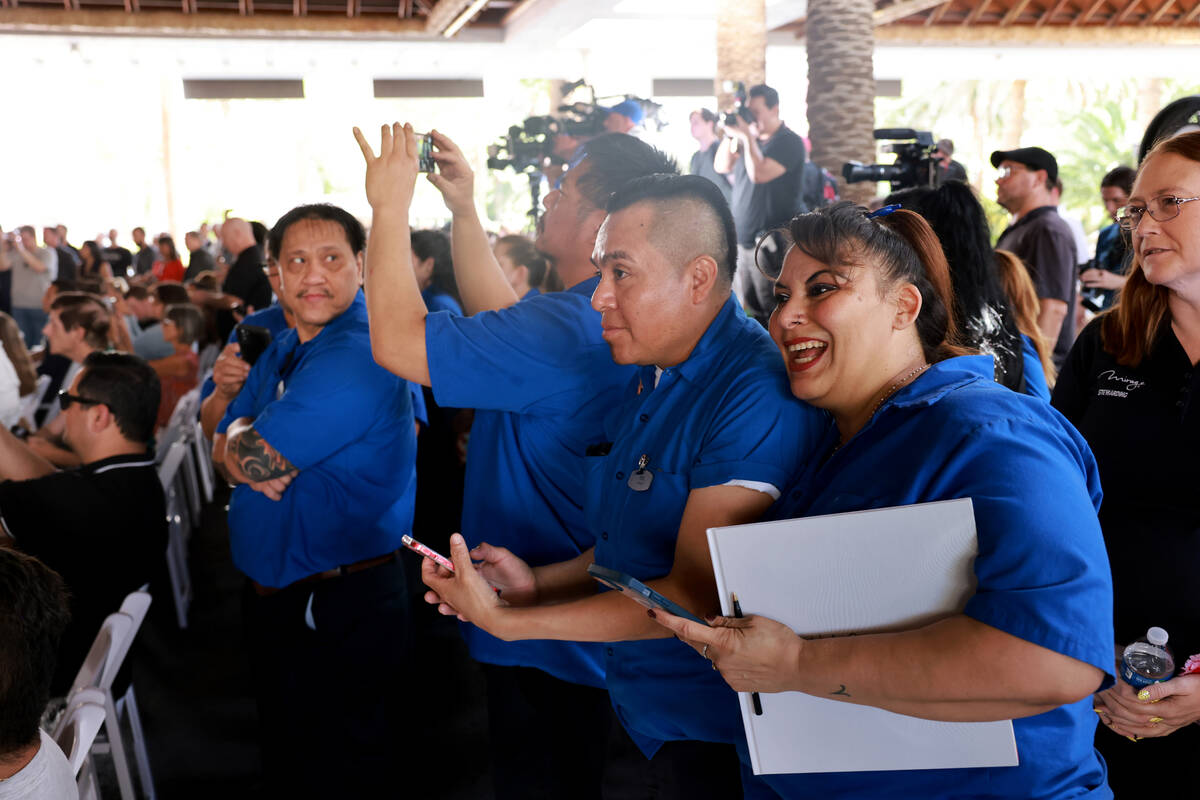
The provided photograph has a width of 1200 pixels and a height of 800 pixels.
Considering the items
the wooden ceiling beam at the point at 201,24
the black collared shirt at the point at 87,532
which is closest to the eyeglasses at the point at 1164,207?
the black collared shirt at the point at 87,532

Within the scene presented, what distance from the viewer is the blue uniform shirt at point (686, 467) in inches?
56.7

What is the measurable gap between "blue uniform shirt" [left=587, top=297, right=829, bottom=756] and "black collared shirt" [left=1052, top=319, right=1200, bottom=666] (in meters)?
0.80

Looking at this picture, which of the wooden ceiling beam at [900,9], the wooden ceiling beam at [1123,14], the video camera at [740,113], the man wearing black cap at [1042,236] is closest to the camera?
the man wearing black cap at [1042,236]

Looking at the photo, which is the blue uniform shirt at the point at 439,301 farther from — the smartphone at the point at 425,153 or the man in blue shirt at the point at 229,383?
the smartphone at the point at 425,153

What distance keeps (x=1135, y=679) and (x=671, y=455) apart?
33.9 inches

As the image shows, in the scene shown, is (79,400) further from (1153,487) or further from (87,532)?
(1153,487)

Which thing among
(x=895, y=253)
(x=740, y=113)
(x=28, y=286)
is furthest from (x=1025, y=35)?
(x=895, y=253)

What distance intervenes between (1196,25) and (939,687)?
1855cm

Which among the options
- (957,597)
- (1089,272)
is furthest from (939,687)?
(1089,272)

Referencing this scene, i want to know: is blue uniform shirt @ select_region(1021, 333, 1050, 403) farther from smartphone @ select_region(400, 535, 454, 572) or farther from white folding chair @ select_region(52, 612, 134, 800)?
white folding chair @ select_region(52, 612, 134, 800)

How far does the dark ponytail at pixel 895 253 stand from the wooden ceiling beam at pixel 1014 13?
15.7 meters

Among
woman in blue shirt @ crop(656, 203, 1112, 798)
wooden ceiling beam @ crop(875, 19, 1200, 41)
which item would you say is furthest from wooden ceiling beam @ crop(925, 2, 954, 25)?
woman in blue shirt @ crop(656, 203, 1112, 798)

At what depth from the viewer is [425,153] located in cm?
217

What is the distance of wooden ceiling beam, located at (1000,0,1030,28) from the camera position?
1488 centimetres
